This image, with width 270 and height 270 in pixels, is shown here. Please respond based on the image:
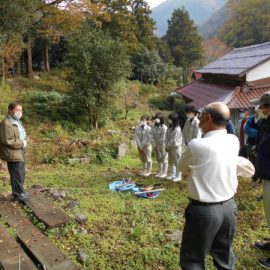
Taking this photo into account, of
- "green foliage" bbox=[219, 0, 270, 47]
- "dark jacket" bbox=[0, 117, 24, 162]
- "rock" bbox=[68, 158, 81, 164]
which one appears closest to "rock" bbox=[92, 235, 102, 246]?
"dark jacket" bbox=[0, 117, 24, 162]

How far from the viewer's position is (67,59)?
14953 millimetres

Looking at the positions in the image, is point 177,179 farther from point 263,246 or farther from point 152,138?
point 263,246

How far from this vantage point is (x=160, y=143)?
770 cm

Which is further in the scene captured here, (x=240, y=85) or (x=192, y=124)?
(x=240, y=85)

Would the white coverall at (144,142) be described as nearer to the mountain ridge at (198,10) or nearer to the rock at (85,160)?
the rock at (85,160)

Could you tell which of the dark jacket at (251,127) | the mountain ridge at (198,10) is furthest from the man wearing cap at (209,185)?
the mountain ridge at (198,10)

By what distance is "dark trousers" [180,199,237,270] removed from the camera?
8.63ft

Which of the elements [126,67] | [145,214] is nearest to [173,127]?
[145,214]

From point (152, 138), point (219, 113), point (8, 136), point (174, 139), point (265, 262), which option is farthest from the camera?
point (152, 138)

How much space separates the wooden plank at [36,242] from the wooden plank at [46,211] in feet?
0.72

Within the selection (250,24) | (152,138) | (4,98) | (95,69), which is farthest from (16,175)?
(250,24)

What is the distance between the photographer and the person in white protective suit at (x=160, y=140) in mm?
7637

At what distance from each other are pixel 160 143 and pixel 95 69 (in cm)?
812

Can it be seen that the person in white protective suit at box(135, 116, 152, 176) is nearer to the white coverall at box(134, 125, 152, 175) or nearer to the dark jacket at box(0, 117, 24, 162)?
the white coverall at box(134, 125, 152, 175)
